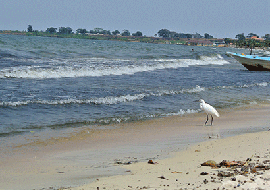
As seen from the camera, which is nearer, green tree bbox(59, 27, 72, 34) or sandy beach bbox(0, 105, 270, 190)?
sandy beach bbox(0, 105, 270, 190)

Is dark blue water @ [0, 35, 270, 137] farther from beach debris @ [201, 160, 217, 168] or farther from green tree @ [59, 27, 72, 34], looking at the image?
green tree @ [59, 27, 72, 34]

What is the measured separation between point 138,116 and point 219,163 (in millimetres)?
5509

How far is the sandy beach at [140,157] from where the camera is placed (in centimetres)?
458

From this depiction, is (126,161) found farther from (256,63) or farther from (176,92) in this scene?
(256,63)

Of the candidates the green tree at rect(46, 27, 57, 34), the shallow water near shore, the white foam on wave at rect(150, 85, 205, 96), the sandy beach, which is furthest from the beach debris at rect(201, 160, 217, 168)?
the green tree at rect(46, 27, 57, 34)

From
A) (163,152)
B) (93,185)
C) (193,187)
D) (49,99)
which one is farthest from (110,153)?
(49,99)

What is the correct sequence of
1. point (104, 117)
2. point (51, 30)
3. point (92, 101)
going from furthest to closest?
point (51, 30) → point (92, 101) → point (104, 117)

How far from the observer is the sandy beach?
180 inches

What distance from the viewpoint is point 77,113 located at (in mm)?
10570

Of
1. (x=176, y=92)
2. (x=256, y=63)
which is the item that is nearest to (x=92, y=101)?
(x=176, y=92)

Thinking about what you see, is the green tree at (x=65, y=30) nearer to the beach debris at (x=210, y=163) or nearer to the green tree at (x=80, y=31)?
the green tree at (x=80, y=31)

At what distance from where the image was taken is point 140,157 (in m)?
6.22

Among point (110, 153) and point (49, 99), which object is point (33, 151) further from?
point (49, 99)

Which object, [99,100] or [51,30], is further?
Answer: [51,30]
